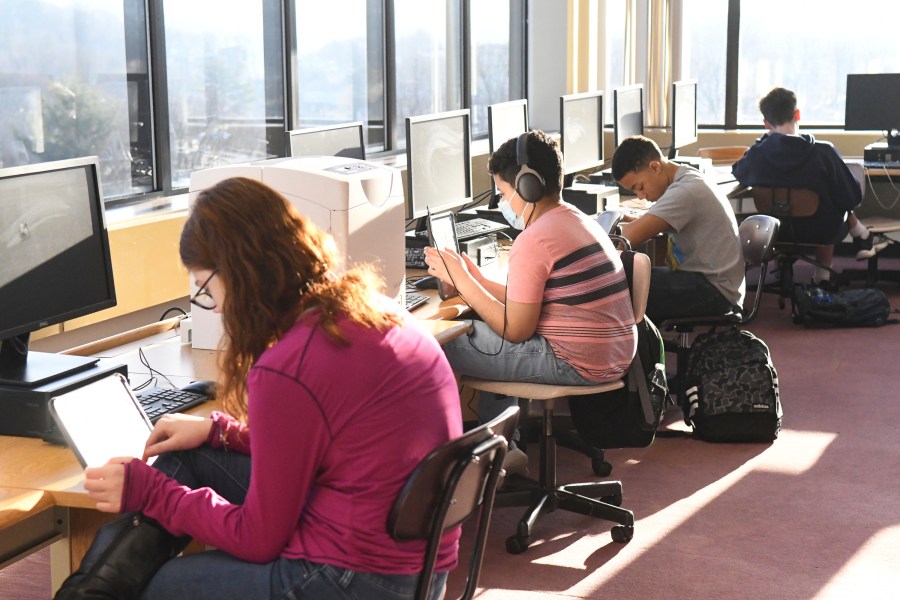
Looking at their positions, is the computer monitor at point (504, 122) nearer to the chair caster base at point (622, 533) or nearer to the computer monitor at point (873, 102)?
the chair caster base at point (622, 533)

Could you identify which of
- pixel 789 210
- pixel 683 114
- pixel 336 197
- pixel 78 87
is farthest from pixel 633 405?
pixel 683 114

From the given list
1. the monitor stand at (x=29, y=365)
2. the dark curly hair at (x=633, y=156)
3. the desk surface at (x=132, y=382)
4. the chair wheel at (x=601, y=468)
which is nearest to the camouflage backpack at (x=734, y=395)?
the chair wheel at (x=601, y=468)

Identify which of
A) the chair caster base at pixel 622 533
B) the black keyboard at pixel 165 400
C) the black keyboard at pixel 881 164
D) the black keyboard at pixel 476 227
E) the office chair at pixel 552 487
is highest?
the black keyboard at pixel 881 164

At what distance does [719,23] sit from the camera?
7855 millimetres

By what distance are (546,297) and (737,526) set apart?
89 cm

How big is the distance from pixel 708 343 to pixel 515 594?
1569 mm

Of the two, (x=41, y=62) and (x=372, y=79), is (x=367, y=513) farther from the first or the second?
(x=372, y=79)

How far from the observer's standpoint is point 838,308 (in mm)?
5719

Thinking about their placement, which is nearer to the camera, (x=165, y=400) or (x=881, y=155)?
(x=165, y=400)

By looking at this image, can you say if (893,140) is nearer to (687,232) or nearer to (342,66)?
(687,232)

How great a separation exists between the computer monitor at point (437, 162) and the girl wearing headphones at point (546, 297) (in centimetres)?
68

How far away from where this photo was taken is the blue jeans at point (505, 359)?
9.93 feet

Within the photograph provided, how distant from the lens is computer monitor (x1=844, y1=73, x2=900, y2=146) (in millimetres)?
6840

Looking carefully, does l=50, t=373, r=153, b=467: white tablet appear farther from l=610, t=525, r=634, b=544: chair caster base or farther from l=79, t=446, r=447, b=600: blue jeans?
l=610, t=525, r=634, b=544: chair caster base
